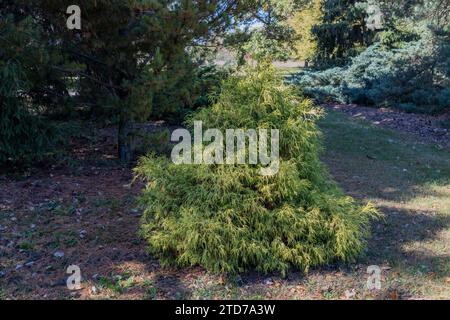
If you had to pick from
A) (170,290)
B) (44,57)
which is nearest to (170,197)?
(170,290)

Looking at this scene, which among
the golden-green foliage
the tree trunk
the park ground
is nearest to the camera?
the park ground

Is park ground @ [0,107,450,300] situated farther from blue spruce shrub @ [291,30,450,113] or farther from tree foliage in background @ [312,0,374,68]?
tree foliage in background @ [312,0,374,68]

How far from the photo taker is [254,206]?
3.41 meters

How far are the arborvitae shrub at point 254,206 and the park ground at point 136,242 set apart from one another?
0.18 meters

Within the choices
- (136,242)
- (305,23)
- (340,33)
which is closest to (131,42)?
(136,242)

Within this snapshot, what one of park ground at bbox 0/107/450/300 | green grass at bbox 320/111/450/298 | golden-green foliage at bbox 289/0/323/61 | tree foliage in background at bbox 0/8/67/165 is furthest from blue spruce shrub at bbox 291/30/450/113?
tree foliage in background at bbox 0/8/67/165

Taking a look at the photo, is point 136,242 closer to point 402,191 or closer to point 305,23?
point 402,191

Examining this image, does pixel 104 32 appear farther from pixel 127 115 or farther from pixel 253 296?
pixel 253 296

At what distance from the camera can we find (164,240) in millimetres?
3420

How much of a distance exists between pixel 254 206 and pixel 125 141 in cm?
338

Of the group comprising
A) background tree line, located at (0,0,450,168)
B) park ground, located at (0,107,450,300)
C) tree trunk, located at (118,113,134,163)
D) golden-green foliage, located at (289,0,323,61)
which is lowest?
park ground, located at (0,107,450,300)

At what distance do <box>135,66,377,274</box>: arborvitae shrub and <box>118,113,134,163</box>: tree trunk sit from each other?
261 cm

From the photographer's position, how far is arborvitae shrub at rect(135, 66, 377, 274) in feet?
11.0
